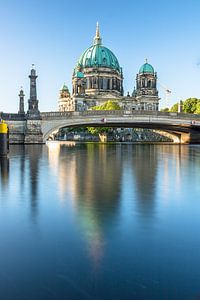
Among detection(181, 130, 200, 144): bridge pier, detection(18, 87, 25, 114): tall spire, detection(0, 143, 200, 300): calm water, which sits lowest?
detection(0, 143, 200, 300): calm water

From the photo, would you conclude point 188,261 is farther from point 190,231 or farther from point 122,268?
point 190,231

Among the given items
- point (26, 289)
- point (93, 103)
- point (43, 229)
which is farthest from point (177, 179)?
point (93, 103)

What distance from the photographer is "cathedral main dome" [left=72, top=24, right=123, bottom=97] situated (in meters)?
90.1

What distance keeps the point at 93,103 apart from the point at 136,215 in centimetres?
8300

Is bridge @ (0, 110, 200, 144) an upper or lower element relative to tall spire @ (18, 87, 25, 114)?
lower

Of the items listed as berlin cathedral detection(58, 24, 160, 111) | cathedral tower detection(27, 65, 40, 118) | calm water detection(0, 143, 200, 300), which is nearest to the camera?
calm water detection(0, 143, 200, 300)

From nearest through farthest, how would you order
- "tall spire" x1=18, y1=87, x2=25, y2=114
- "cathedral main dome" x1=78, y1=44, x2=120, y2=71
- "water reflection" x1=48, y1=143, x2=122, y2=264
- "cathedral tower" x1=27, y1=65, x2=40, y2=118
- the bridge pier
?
"water reflection" x1=48, y1=143, x2=122, y2=264
"cathedral tower" x1=27, y1=65, x2=40, y2=118
"tall spire" x1=18, y1=87, x2=25, y2=114
the bridge pier
"cathedral main dome" x1=78, y1=44, x2=120, y2=71

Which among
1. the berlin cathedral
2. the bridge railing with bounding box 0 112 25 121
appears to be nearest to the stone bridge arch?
the bridge railing with bounding box 0 112 25 121

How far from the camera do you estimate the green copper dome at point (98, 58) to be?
9136cm

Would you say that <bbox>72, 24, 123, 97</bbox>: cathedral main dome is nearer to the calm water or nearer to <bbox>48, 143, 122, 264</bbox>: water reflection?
<bbox>48, 143, 122, 264</bbox>: water reflection

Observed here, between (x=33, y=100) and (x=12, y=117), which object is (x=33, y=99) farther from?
(x=12, y=117)

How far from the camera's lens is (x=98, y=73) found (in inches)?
3546

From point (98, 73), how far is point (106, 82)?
12.1 feet

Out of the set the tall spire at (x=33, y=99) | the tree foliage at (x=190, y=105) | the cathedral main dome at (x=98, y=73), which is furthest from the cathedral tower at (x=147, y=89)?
the tall spire at (x=33, y=99)
